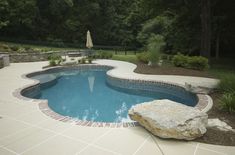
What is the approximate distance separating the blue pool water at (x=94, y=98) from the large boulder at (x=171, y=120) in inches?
82.1

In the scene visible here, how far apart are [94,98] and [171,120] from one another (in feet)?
16.1

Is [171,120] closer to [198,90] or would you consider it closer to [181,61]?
[198,90]

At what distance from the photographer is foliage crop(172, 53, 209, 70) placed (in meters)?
Answer: 11.2

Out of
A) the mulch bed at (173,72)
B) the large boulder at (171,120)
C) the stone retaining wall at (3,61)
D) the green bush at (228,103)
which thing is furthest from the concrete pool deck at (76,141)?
the stone retaining wall at (3,61)

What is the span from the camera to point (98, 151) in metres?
3.53

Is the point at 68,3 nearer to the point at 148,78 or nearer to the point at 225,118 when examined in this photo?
the point at 148,78

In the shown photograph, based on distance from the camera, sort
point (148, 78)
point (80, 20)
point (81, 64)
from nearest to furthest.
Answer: point (148, 78), point (81, 64), point (80, 20)

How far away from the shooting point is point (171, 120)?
3922 millimetres

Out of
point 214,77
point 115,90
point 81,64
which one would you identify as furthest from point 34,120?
point 81,64

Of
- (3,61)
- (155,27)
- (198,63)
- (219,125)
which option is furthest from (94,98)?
(155,27)

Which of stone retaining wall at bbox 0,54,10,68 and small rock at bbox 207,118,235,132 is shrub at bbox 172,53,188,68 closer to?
small rock at bbox 207,118,235,132

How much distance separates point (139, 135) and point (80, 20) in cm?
2661

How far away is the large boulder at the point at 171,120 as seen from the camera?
3.78 metres

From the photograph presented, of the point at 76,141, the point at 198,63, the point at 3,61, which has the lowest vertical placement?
the point at 76,141
